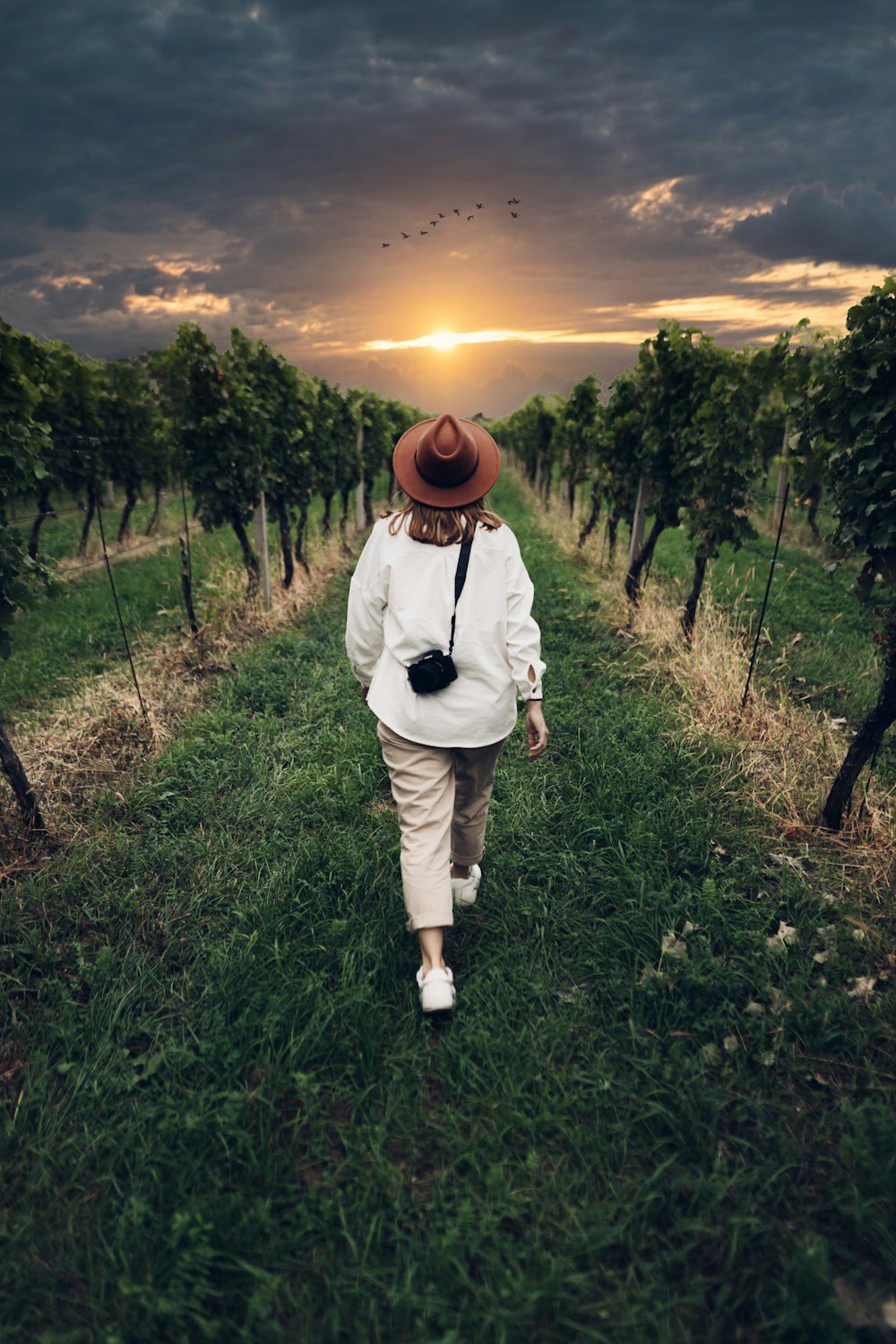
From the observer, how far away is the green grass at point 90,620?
6.18m

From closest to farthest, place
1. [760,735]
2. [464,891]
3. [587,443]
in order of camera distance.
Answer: [464,891]
[760,735]
[587,443]

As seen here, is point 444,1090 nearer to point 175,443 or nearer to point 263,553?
point 263,553

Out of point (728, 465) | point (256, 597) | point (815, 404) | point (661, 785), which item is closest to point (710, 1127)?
point (661, 785)

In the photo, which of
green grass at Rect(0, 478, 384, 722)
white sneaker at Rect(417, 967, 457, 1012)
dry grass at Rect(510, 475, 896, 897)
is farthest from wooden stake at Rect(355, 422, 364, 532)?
white sneaker at Rect(417, 967, 457, 1012)

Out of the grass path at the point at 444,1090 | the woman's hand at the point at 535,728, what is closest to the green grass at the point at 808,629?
the grass path at the point at 444,1090

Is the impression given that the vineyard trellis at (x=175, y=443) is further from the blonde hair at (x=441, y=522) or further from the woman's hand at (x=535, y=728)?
the woman's hand at (x=535, y=728)

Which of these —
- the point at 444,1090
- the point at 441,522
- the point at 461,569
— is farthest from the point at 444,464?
the point at 444,1090

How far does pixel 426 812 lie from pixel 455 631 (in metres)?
0.69

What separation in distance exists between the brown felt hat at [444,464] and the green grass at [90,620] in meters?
2.28

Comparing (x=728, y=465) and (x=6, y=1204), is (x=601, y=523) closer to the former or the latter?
(x=728, y=465)

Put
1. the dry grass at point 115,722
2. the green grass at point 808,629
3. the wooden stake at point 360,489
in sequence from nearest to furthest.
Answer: the dry grass at point 115,722
the green grass at point 808,629
the wooden stake at point 360,489

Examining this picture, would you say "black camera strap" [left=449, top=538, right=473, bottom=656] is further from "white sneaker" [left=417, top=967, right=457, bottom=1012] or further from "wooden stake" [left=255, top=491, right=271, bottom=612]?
"wooden stake" [left=255, top=491, right=271, bottom=612]

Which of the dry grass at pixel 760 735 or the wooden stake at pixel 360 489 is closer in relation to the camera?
the dry grass at pixel 760 735

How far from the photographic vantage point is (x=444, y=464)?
7.99 ft
